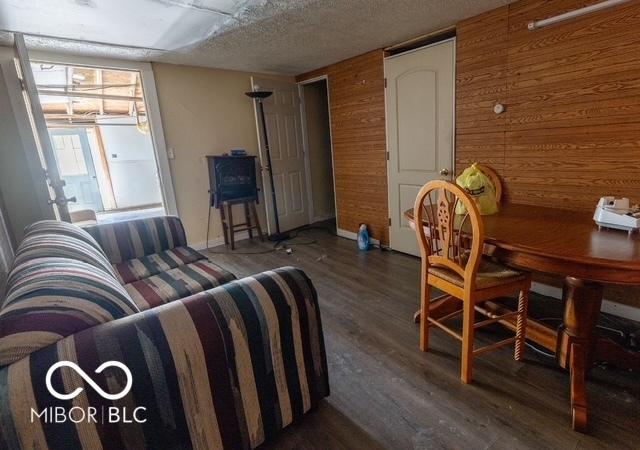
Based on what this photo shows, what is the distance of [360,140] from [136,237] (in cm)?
258

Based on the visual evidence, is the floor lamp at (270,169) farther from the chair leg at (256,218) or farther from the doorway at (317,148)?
the doorway at (317,148)

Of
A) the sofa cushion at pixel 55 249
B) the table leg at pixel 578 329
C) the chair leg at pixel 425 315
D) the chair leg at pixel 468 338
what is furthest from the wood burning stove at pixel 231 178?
the table leg at pixel 578 329

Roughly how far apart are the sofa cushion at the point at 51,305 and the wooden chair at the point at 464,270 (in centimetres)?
141

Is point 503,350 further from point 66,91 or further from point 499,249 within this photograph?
point 66,91

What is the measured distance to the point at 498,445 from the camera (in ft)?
4.23

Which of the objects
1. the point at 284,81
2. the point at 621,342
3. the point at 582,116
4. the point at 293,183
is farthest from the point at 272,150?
the point at 621,342

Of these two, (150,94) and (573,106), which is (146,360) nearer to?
(573,106)

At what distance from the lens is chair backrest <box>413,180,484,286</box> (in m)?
1.46

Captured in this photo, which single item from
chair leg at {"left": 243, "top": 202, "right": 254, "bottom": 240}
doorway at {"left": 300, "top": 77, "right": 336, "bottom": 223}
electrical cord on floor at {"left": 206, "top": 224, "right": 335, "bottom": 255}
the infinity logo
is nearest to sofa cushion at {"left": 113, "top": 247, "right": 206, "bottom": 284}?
the infinity logo

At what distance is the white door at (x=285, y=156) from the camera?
4.32m

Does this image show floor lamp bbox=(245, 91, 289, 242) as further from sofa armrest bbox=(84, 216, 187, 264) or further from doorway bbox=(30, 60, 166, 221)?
doorway bbox=(30, 60, 166, 221)

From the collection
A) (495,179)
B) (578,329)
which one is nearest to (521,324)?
(578,329)

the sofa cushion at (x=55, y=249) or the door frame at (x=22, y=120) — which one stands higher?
the door frame at (x=22, y=120)

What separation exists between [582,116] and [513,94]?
493 millimetres
